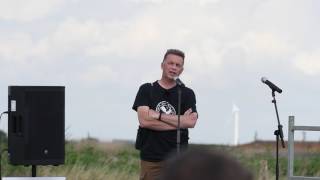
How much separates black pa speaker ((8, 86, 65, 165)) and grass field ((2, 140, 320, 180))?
12.3 ft

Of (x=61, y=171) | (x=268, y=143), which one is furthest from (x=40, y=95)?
(x=268, y=143)

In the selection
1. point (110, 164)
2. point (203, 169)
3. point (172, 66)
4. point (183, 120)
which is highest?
point (172, 66)

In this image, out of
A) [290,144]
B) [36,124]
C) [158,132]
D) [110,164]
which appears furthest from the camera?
[110,164]

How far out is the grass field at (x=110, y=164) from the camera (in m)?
10.7

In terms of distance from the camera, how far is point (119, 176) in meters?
11.8

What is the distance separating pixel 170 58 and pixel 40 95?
122 centimetres

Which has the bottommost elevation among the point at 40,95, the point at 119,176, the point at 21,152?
the point at 119,176

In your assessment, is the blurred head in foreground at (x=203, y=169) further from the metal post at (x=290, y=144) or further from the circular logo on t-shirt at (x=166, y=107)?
the metal post at (x=290, y=144)

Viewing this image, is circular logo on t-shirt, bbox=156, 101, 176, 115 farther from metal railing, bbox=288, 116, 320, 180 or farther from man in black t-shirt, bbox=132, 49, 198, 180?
metal railing, bbox=288, 116, 320, 180

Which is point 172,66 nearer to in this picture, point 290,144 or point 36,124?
point 36,124

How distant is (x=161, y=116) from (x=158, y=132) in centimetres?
17

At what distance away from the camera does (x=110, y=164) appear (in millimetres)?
13094

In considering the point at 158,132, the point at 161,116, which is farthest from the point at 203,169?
the point at 158,132

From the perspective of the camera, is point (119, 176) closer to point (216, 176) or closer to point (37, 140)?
point (37, 140)
